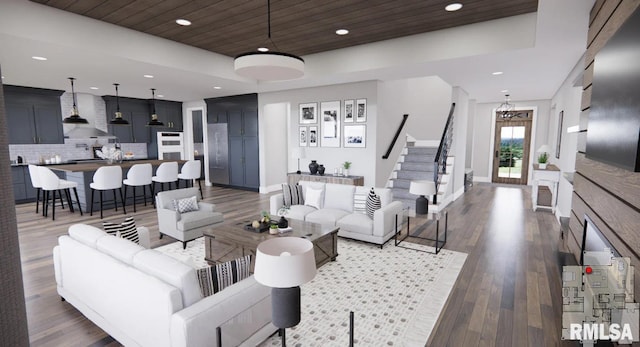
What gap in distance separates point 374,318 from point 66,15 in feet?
18.1

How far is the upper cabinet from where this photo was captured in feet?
25.2

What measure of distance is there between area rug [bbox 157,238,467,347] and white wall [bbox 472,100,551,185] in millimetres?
8092

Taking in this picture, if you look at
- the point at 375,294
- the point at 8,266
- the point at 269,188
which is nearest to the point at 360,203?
the point at 375,294

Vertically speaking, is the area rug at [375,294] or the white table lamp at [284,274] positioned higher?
the white table lamp at [284,274]

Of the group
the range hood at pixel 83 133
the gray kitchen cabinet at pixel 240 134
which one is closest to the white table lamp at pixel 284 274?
the gray kitchen cabinet at pixel 240 134

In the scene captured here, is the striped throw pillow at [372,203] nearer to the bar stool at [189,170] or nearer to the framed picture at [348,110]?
the framed picture at [348,110]

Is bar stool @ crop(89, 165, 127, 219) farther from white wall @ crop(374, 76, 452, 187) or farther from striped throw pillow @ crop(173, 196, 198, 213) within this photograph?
white wall @ crop(374, 76, 452, 187)

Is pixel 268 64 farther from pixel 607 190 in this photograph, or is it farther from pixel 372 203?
pixel 607 190

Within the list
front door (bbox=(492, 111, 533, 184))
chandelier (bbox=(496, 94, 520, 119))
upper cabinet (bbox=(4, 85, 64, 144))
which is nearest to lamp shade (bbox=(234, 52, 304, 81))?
upper cabinet (bbox=(4, 85, 64, 144))

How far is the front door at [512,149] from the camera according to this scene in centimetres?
1052

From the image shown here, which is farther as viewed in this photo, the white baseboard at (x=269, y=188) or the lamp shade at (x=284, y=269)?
the white baseboard at (x=269, y=188)

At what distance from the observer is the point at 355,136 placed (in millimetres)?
7281

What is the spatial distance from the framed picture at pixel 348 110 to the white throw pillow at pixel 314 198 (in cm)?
254

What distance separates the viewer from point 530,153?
10.4m
